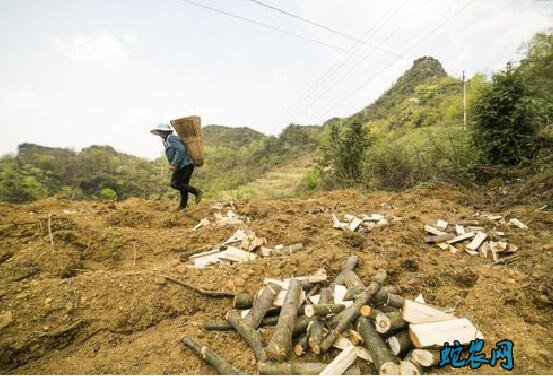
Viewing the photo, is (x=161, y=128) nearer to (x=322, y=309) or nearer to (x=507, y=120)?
(x=322, y=309)

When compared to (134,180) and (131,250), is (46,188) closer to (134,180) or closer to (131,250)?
(134,180)

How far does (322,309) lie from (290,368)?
614 mm

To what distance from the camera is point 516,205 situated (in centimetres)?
668

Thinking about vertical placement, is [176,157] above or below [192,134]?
below

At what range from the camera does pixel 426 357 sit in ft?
8.00

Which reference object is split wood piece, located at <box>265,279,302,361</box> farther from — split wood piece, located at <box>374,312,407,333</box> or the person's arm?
the person's arm

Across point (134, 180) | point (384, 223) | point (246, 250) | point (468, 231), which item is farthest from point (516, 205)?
point (134, 180)

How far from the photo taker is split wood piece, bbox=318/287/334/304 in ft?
10.5

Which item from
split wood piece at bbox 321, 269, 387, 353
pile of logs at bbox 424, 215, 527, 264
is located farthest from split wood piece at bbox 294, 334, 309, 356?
pile of logs at bbox 424, 215, 527, 264

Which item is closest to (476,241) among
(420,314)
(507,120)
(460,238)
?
(460,238)

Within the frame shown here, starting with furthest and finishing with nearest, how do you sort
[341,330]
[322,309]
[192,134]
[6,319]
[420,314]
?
[192,134] < [6,319] < [322,309] < [341,330] < [420,314]

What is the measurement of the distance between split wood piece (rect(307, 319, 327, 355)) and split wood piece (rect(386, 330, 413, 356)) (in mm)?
505

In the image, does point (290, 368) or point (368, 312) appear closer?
point (290, 368)

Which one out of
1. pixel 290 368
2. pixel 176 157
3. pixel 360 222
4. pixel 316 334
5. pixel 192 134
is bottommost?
pixel 290 368
